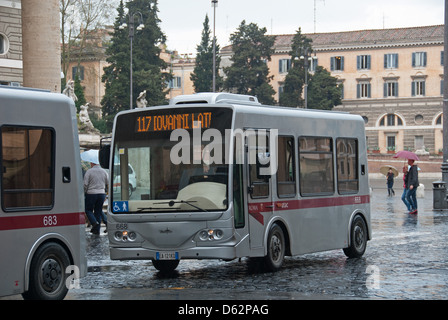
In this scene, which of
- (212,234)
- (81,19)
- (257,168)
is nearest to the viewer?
(212,234)

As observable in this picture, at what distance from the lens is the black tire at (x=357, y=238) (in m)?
15.5

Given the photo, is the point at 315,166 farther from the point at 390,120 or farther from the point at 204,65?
the point at 390,120

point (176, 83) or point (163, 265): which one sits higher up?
point (176, 83)

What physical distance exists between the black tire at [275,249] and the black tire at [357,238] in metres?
2.41

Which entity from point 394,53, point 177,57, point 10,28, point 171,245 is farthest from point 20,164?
point 177,57

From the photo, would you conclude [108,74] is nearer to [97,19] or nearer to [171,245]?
[97,19]

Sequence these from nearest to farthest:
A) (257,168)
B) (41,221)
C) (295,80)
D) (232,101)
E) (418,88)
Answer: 1. (41,221)
2. (257,168)
3. (232,101)
4. (295,80)
5. (418,88)

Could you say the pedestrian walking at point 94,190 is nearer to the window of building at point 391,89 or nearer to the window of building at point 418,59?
the window of building at point 418,59

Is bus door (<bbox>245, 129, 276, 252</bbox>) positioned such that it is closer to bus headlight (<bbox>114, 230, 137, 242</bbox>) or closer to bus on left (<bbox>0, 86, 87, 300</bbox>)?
bus headlight (<bbox>114, 230, 137, 242</bbox>)

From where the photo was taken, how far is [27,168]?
31.5 feet

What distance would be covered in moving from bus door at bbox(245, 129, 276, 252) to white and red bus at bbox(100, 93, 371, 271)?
0.6 inches

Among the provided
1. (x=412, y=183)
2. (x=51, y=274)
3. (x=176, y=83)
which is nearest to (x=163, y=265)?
(x=51, y=274)

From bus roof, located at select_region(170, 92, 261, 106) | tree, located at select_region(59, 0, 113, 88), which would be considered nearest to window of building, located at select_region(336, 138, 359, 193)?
bus roof, located at select_region(170, 92, 261, 106)

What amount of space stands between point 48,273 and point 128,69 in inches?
2637
